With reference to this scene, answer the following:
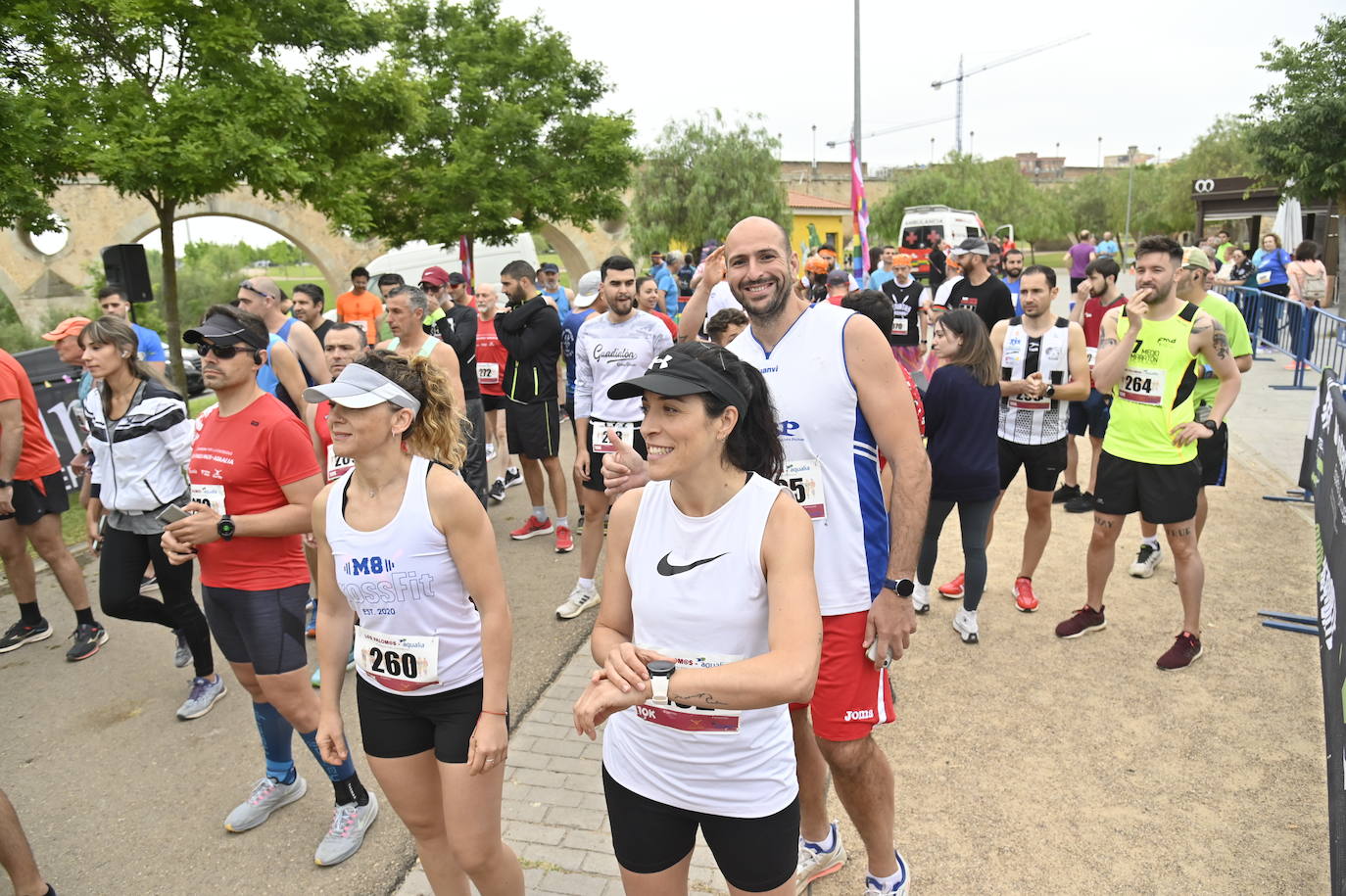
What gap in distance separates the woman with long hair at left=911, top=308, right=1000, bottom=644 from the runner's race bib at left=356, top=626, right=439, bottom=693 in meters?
2.89

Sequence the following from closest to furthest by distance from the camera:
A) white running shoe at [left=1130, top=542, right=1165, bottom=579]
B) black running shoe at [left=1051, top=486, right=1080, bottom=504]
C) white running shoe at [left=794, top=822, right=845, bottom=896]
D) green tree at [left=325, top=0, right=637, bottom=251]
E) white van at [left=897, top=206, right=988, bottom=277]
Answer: white running shoe at [left=794, top=822, right=845, bottom=896] → white running shoe at [left=1130, top=542, right=1165, bottom=579] → black running shoe at [left=1051, top=486, right=1080, bottom=504] → green tree at [left=325, top=0, right=637, bottom=251] → white van at [left=897, top=206, right=988, bottom=277]

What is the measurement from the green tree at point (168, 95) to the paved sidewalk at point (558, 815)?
7896 millimetres

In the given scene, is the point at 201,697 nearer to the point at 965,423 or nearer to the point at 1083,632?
the point at 965,423

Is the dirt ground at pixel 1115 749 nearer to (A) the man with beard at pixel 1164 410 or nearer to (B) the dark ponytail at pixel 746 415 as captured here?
(A) the man with beard at pixel 1164 410

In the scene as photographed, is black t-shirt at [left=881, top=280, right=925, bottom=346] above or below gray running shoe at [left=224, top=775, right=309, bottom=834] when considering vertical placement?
above

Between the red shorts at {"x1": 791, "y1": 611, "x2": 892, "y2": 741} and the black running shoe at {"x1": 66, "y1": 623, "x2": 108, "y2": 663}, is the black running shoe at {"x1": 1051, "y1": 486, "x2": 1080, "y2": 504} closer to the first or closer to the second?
the red shorts at {"x1": 791, "y1": 611, "x2": 892, "y2": 741}

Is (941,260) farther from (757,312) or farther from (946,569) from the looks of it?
(757,312)

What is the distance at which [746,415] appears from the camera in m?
2.12

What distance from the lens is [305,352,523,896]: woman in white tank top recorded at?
8.25ft

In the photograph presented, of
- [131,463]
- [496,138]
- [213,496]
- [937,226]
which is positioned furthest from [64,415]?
[937,226]

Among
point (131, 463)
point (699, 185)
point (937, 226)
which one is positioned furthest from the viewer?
point (699, 185)

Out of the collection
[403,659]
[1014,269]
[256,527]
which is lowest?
[403,659]

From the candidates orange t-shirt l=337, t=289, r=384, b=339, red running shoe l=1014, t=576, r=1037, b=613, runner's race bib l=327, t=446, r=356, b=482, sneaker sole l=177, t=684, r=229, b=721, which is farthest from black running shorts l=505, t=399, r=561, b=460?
orange t-shirt l=337, t=289, r=384, b=339

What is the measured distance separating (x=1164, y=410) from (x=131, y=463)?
5350 mm
